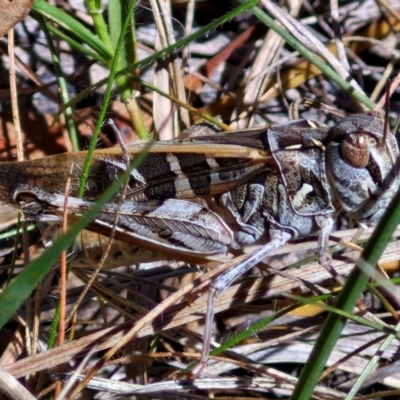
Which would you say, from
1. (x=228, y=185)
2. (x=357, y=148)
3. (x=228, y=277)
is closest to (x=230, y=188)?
(x=228, y=185)

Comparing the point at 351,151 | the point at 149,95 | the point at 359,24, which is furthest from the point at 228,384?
the point at 359,24

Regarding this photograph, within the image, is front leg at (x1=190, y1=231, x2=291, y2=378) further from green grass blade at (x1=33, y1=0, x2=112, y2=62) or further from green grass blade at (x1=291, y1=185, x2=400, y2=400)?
green grass blade at (x1=33, y1=0, x2=112, y2=62)

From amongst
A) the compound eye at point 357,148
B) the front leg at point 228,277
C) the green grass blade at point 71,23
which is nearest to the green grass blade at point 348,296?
the front leg at point 228,277

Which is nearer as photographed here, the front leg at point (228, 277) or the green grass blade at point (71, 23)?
the front leg at point (228, 277)

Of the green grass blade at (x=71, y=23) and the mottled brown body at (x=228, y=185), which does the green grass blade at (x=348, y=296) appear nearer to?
the mottled brown body at (x=228, y=185)

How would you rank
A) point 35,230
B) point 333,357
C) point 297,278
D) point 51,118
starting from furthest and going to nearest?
point 51,118 < point 35,230 < point 333,357 < point 297,278

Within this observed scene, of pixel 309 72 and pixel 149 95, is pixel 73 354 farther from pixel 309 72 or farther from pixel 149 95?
pixel 309 72

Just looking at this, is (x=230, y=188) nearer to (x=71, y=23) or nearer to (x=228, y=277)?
(x=228, y=277)

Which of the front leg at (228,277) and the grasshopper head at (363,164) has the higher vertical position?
the grasshopper head at (363,164)
